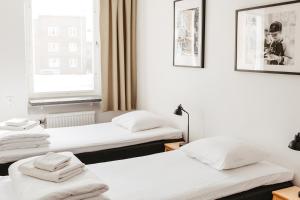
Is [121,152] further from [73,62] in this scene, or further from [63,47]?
[63,47]

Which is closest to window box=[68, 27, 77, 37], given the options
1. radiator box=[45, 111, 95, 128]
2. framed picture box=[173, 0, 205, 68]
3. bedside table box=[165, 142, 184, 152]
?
radiator box=[45, 111, 95, 128]

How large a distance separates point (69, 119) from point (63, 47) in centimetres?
91

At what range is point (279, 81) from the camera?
8.86 feet

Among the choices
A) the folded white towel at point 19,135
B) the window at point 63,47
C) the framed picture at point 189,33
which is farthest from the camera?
the window at point 63,47

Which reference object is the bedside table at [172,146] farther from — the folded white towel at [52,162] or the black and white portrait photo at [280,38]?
the folded white towel at [52,162]

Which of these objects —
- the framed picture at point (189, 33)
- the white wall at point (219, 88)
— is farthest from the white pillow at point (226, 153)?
the framed picture at point (189, 33)

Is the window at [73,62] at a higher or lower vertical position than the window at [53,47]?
lower

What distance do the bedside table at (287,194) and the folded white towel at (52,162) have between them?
1434mm

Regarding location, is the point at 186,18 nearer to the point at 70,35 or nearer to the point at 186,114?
the point at 186,114

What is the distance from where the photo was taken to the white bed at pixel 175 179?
2.27 metres

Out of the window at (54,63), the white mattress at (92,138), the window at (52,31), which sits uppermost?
the window at (52,31)

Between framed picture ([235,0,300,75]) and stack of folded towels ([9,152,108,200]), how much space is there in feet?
5.07

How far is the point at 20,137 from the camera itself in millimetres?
3107

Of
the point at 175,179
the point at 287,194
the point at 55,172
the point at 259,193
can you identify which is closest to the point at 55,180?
the point at 55,172
